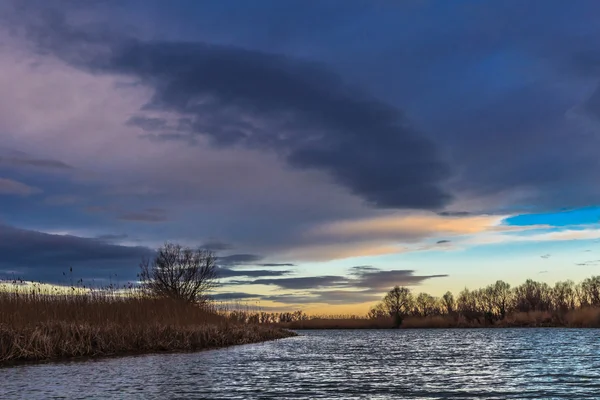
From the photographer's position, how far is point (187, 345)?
3431 centimetres

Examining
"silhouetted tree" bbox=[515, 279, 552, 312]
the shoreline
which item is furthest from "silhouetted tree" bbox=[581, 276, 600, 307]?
the shoreline

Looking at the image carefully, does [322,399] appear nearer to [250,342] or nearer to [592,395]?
[592,395]

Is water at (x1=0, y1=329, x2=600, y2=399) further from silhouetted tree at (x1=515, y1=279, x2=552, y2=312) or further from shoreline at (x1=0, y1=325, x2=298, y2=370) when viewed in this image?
silhouetted tree at (x1=515, y1=279, x2=552, y2=312)

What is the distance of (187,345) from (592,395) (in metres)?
25.8

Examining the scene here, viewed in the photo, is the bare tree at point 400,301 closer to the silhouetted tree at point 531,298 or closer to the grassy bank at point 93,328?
the silhouetted tree at point 531,298

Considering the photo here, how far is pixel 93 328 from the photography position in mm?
28234

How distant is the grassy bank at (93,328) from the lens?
80.2ft

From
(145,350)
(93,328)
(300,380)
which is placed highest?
(93,328)

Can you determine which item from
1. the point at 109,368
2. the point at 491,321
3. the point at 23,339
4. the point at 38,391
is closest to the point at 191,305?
the point at 23,339

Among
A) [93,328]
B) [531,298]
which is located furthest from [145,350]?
[531,298]

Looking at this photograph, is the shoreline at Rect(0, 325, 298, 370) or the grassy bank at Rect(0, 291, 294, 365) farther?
the grassy bank at Rect(0, 291, 294, 365)

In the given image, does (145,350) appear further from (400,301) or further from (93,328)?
(400,301)

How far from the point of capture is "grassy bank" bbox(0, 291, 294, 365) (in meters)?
24.4

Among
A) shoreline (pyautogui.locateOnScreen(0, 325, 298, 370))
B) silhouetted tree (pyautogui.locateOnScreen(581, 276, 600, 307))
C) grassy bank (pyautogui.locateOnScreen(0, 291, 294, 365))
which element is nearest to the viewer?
shoreline (pyautogui.locateOnScreen(0, 325, 298, 370))
